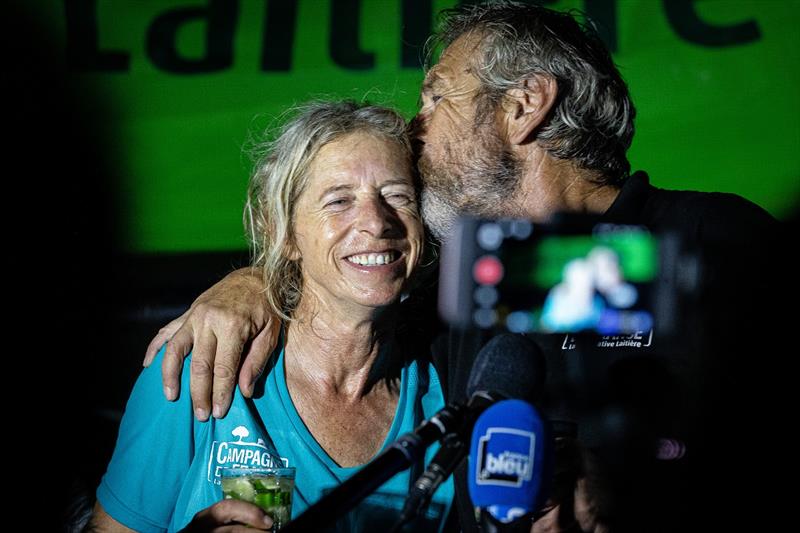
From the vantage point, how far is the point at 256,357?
73.4 inches

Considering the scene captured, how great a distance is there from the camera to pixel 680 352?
1571 millimetres

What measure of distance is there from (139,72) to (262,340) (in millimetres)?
988

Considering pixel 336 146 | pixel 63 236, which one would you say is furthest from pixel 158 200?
pixel 336 146

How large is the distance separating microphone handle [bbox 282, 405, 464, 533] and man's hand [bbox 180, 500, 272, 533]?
1.44 feet

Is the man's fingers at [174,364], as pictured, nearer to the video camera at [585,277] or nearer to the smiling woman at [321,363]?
the smiling woman at [321,363]

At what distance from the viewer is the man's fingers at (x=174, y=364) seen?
1.78 m

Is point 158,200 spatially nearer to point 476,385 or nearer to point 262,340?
point 262,340

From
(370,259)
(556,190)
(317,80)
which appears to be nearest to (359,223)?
(370,259)

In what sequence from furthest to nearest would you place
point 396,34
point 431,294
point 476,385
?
point 396,34 → point 431,294 → point 476,385

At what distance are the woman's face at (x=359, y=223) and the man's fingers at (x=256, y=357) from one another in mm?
130

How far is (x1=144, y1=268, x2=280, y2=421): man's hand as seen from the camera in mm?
1783

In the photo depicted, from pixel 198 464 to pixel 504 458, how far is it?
0.89 m

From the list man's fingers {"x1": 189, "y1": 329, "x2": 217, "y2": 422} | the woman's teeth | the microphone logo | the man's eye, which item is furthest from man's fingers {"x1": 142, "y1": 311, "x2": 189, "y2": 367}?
the microphone logo

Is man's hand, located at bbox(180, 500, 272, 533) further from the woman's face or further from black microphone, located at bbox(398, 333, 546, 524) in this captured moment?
the woman's face
